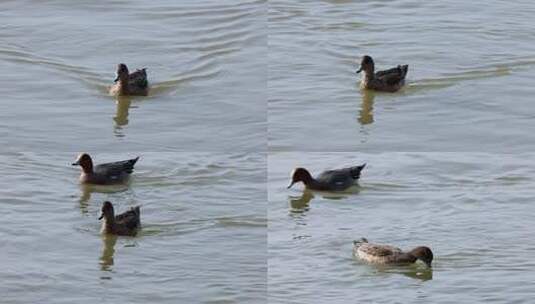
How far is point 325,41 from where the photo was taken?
83.6ft

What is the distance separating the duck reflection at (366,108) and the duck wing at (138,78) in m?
2.81

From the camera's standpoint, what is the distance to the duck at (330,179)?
20594 millimetres

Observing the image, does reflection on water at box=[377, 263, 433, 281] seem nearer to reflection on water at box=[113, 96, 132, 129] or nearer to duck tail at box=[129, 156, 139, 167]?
duck tail at box=[129, 156, 139, 167]

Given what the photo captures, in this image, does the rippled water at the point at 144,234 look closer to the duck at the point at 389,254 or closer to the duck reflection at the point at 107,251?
the duck reflection at the point at 107,251

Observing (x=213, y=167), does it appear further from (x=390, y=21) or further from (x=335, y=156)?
(x=390, y=21)

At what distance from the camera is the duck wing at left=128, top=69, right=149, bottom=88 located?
2320 cm

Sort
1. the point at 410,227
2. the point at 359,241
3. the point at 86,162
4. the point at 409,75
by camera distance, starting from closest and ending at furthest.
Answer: the point at 359,241, the point at 410,227, the point at 86,162, the point at 409,75

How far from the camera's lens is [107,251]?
1889 centimetres

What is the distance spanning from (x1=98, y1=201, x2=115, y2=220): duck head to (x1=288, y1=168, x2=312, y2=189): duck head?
7.59 ft

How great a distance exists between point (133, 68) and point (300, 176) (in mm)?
4770

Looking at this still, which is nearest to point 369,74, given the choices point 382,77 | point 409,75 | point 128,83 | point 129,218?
point 382,77

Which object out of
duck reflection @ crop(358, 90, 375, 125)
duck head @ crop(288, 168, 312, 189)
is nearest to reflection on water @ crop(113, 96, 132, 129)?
duck head @ crop(288, 168, 312, 189)

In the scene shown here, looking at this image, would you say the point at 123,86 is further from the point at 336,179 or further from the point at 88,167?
the point at 336,179

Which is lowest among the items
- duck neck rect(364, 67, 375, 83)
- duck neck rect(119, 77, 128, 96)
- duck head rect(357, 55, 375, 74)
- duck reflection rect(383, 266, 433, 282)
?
duck reflection rect(383, 266, 433, 282)
